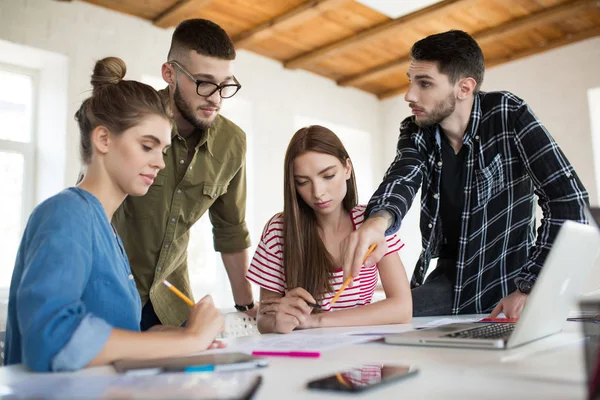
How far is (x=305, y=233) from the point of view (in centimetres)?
187

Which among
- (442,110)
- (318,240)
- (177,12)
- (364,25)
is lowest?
(318,240)

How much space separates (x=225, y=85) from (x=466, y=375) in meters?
1.45

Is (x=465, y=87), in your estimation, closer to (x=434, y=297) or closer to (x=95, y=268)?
(x=434, y=297)

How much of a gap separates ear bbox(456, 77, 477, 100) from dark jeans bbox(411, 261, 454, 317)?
64 cm

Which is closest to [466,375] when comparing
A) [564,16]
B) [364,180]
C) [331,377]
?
[331,377]

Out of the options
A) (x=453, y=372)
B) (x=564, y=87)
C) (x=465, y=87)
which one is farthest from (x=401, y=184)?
(x=564, y=87)


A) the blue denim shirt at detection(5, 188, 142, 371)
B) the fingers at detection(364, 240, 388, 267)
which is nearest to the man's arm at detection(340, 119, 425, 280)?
the fingers at detection(364, 240, 388, 267)

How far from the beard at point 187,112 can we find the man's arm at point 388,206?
663mm

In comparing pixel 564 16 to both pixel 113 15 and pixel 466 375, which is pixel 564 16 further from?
pixel 466 375

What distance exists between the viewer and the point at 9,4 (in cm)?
363

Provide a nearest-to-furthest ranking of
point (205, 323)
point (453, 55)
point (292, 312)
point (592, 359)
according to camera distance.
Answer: point (592, 359), point (205, 323), point (292, 312), point (453, 55)

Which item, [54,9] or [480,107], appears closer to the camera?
[480,107]

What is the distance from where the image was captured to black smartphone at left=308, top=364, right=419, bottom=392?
0.66 m

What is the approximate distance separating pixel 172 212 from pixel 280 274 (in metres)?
0.49
